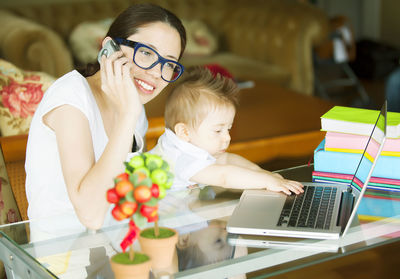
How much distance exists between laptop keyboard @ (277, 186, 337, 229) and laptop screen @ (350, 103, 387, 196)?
73 mm

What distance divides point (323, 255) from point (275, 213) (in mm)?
193

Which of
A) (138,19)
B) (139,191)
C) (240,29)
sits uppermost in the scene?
(138,19)

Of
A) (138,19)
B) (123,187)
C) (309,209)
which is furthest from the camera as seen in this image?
(138,19)

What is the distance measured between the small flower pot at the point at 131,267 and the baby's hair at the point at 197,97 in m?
0.67

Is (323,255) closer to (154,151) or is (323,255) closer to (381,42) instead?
(154,151)

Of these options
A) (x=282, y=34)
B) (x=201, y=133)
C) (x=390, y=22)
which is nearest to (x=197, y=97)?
(x=201, y=133)

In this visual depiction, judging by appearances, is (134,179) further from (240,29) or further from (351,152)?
(240,29)

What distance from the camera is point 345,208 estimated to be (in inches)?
56.0

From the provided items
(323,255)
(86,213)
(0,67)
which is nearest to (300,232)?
(323,255)

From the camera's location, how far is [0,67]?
2305 millimetres

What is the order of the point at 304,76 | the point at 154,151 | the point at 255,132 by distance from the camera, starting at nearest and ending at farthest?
the point at 154,151, the point at 255,132, the point at 304,76

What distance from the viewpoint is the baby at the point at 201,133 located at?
5.42 feet

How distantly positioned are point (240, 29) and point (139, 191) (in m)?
4.21

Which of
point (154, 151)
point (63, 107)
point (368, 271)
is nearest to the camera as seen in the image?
point (63, 107)
